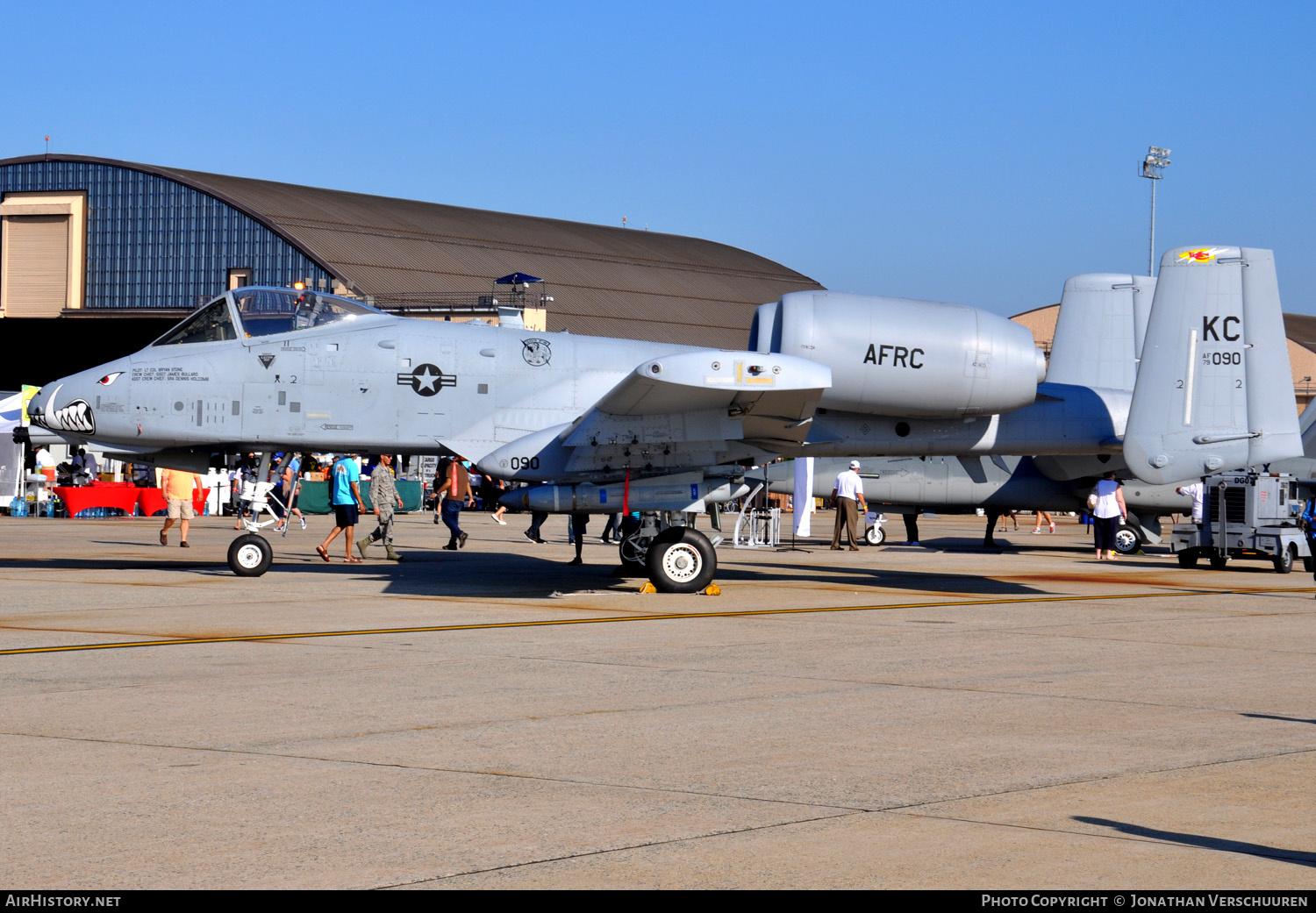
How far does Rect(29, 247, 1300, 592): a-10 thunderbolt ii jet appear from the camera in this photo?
1573 cm

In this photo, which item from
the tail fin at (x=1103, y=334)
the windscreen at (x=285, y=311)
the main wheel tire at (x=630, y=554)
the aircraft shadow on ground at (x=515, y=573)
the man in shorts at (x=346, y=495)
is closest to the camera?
the windscreen at (x=285, y=311)

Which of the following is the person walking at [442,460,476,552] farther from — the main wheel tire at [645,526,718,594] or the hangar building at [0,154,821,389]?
the hangar building at [0,154,821,389]

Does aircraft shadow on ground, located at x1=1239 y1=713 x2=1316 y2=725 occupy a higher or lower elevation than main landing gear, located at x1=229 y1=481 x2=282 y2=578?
lower

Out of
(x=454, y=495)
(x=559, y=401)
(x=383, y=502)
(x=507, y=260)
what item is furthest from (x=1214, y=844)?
(x=507, y=260)

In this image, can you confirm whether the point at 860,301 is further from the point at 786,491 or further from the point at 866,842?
the point at 786,491

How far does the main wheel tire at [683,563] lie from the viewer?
52.9ft

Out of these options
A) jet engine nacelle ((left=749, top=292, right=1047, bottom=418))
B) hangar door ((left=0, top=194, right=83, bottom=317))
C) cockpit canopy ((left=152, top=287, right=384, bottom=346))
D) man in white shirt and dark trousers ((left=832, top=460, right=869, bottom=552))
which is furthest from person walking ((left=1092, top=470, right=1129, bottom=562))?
hangar door ((left=0, top=194, right=83, bottom=317))

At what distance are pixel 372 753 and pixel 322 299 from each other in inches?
443

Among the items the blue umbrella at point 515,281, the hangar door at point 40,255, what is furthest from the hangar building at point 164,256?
the blue umbrella at point 515,281

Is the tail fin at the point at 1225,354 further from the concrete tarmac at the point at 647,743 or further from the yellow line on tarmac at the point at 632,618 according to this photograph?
the concrete tarmac at the point at 647,743

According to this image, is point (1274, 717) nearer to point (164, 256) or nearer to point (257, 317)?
point (257, 317)

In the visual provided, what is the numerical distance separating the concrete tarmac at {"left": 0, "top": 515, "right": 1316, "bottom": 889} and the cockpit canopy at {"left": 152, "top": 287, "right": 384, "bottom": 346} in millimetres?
3355

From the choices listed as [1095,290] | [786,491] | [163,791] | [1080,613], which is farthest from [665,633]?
[786,491]

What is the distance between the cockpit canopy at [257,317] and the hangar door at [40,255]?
4406 cm
